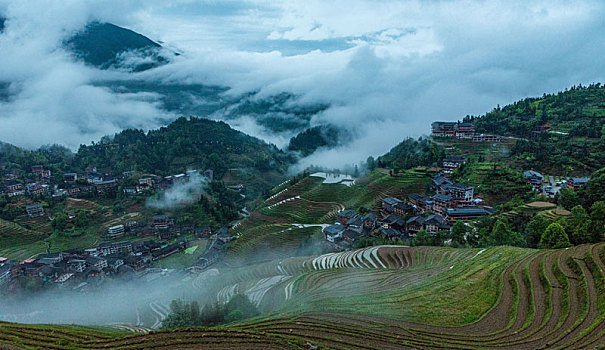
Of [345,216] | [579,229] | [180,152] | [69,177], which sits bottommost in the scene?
[579,229]

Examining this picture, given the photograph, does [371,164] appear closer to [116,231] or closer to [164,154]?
[116,231]

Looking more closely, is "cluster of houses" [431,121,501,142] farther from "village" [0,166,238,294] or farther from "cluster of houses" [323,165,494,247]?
"village" [0,166,238,294]

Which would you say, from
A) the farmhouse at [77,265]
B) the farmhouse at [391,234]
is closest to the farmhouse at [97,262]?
the farmhouse at [77,265]

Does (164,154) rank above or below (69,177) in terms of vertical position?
above

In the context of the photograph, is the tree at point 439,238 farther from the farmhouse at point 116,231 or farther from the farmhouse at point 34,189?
the farmhouse at point 34,189

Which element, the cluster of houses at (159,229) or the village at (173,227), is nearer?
the village at (173,227)

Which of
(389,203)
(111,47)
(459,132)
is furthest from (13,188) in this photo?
(111,47)

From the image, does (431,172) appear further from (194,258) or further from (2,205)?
(2,205)
